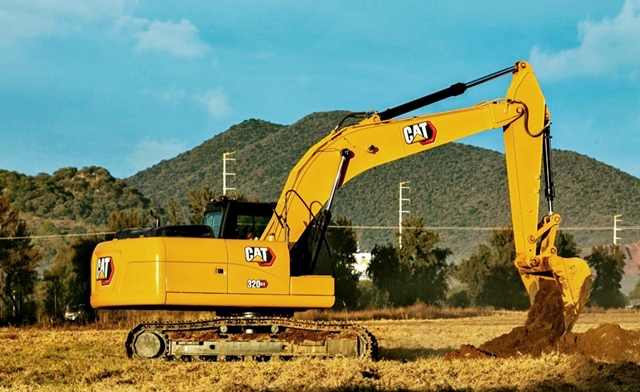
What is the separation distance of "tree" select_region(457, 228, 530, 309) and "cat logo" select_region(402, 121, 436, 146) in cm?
4068

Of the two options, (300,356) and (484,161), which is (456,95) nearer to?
(300,356)

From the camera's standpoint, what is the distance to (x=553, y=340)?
18.2 metres

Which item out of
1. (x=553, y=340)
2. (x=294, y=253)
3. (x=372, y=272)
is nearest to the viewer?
(x=553, y=340)

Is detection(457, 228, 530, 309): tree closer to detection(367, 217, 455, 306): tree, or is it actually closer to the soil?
detection(367, 217, 455, 306): tree

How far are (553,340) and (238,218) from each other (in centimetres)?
592

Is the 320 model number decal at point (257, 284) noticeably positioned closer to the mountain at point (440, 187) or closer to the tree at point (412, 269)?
the tree at point (412, 269)

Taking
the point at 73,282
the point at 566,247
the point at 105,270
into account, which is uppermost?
the point at 566,247

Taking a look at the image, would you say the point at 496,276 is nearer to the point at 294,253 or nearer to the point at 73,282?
the point at 73,282

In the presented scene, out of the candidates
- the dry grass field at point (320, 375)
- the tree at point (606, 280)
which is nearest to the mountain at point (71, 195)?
the tree at point (606, 280)

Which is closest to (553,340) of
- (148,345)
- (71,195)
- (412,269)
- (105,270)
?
(148,345)

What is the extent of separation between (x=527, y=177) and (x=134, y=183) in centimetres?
14567

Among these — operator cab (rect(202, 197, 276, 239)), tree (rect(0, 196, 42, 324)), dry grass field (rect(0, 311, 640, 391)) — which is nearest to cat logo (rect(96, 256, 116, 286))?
dry grass field (rect(0, 311, 640, 391))

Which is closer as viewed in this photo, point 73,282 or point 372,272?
point 73,282

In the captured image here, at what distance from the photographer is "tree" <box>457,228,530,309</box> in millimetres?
60844
